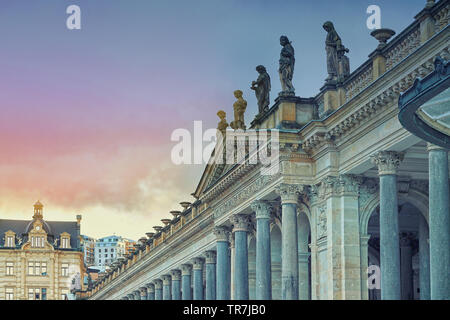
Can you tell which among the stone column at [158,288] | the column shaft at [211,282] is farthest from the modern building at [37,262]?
the column shaft at [211,282]

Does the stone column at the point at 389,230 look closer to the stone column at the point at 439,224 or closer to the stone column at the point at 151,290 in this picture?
the stone column at the point at 439,224

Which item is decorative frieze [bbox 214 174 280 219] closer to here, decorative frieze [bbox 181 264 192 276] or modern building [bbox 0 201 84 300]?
decorative frieze [bbox 181 264 192 276]

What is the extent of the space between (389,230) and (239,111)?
662 inches

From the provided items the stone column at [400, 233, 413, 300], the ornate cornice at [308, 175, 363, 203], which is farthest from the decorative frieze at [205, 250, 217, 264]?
the ornate cornice at [308, 175, 363, 203]

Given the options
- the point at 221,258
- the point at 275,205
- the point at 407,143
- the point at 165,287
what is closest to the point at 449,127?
the point at 407,143

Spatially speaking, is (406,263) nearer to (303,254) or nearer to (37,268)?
(303,254)

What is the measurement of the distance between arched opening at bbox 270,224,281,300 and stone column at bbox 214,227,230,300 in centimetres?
354

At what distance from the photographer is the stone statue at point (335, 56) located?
42938mm

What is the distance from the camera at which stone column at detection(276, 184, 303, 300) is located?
44656mm

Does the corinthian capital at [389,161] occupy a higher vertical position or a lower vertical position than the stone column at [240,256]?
higher

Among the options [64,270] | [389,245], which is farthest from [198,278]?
[64,270]

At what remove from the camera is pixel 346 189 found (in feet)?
139

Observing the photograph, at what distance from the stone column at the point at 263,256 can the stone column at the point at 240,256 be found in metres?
3.56

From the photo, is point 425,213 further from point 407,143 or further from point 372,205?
point 407,143
